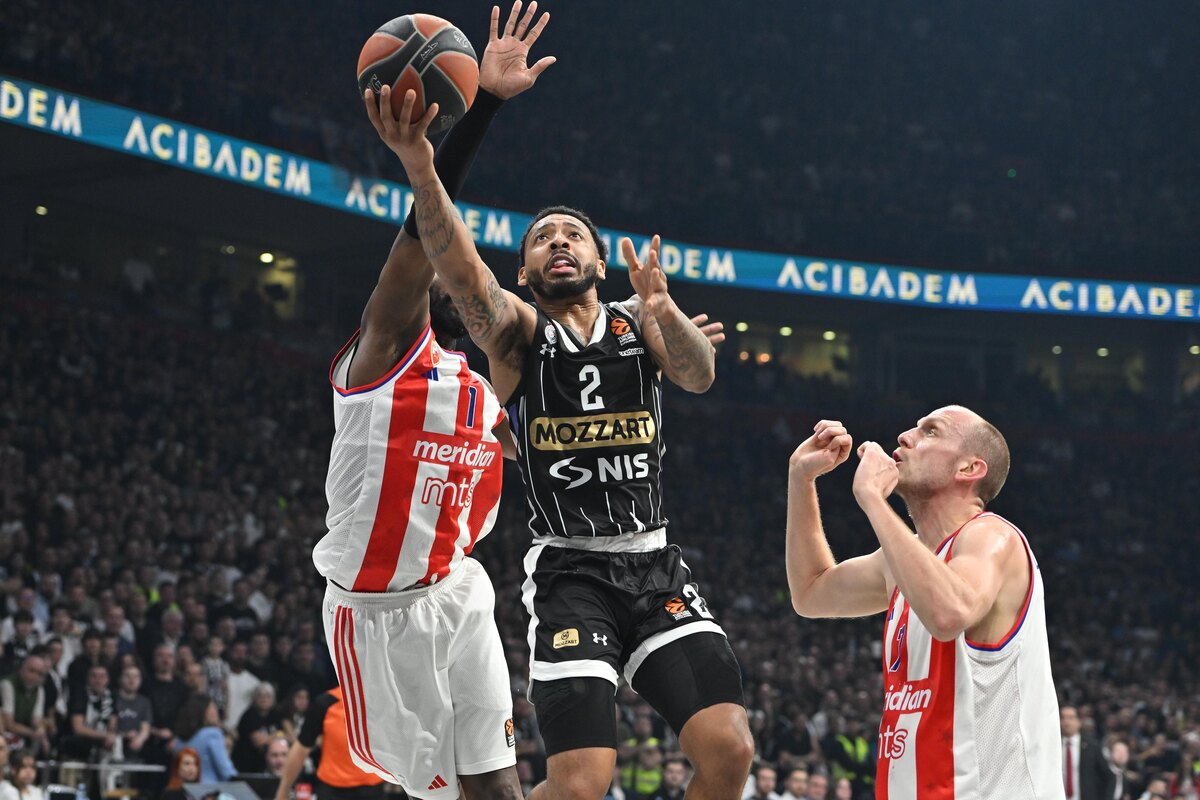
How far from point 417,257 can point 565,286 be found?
0.67 metres

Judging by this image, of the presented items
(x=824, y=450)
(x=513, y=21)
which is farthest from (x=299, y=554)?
(x=824, y=450)

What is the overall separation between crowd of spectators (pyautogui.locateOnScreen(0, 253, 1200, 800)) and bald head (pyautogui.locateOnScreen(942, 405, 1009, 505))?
7.95m

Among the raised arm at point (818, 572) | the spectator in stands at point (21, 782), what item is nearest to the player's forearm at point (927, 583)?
the raised arm at point (818, 572)

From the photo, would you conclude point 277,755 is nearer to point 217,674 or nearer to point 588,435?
point 217,674

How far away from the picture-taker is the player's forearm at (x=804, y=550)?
4.30 meters

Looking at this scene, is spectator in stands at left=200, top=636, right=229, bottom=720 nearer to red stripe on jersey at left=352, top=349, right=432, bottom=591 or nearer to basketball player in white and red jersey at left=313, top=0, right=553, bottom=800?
basketball player in white and red jersey at left=313, top=0, right=553, bottom=800

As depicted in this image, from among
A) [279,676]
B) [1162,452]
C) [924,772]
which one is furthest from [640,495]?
[1162,452]

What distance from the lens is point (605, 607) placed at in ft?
15.2

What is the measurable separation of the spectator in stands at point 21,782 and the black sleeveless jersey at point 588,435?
6179mm

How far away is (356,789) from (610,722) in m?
4.28

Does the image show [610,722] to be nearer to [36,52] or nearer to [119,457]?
[119,457]

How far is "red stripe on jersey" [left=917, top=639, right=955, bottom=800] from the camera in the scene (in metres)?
3.68

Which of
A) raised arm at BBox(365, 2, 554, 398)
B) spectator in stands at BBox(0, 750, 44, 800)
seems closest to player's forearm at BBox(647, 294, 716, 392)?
raised arm at BBox(365, 2, 554, 398)

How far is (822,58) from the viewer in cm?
3033
